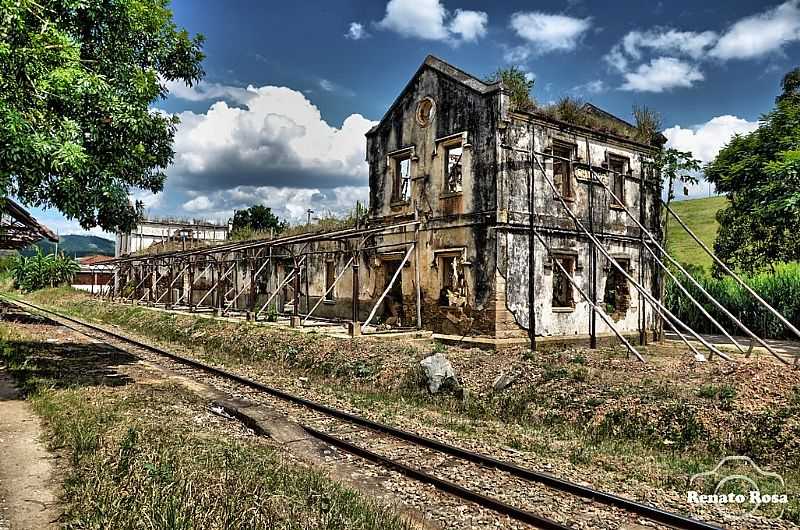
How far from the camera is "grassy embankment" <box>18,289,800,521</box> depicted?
8.30 meters

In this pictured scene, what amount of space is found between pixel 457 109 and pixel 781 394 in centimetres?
1103

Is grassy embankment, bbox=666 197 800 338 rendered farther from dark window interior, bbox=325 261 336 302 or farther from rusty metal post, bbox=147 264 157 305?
rusty metal post, bbox=147 264 157 305

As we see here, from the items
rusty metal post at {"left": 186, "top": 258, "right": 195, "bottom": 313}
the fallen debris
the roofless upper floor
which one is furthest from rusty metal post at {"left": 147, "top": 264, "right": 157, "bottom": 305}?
the fallen debris

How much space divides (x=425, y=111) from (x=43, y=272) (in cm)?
4498

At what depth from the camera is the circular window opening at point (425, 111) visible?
58.4ft

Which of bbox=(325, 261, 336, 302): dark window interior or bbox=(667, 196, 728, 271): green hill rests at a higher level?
bbox=(667, 196, 728, 271): green hill

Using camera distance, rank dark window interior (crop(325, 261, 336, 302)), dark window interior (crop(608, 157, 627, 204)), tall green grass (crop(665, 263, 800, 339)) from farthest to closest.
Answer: tall green grass (crop(665, 263, 800, 339)), dark window interior (crop(325, 261, 336, 302)), dark window interior (crop(608, 157, 627, 204))

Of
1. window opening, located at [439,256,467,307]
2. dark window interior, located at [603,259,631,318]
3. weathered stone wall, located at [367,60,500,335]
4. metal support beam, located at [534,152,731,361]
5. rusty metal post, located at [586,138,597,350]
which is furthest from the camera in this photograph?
dark window interior, located at [603,259,631,318]

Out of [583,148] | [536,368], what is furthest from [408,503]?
[583,148]

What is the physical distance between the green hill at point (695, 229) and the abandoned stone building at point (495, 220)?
27.5 metres

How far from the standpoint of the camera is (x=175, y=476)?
596 centimetres

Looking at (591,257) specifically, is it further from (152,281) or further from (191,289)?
(152,281)

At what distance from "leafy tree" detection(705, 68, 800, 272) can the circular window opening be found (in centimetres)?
955

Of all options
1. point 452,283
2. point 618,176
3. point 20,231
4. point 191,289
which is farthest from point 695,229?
point 20,231
